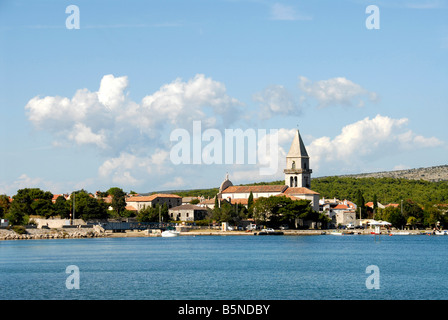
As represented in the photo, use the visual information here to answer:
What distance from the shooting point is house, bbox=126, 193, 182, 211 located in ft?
435

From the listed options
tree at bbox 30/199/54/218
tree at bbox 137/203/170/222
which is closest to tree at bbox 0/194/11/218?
tree at bbox 30/199/54/218

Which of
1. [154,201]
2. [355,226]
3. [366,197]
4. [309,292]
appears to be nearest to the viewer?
[309,292]

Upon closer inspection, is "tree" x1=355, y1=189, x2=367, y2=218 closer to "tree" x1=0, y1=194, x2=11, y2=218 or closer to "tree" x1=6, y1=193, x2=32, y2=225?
"tree" x1=6, y1=193, x2=32, y2=225

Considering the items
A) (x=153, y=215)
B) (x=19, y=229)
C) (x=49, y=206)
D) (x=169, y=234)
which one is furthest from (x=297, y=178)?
(x=19, y=229)

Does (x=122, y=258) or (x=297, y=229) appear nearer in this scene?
(x=122, y=258)

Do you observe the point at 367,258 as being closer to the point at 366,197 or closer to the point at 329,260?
the point at 329,260

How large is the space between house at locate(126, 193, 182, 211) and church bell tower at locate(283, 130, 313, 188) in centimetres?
2761

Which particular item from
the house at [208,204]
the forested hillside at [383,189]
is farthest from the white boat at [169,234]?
the forested hillside at [383,189]

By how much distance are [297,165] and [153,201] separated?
31.0 m

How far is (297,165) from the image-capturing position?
4801 inches

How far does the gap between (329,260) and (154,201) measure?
278ft

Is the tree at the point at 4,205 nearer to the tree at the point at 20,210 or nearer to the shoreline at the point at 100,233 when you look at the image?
the tree at the point at 20,210
